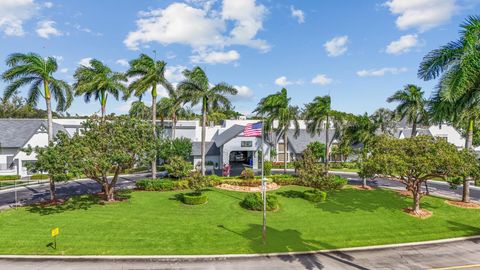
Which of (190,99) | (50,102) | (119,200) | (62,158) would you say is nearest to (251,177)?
(190,99)

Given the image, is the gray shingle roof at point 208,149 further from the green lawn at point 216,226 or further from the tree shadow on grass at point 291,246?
the tree shadow on grass at point 291,246

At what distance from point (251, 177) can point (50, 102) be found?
24459mm

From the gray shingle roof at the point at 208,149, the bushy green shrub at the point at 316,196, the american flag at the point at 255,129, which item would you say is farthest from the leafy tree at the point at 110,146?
the gray shingle roof at the point at 208,149

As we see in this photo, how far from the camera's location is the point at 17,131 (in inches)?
2105

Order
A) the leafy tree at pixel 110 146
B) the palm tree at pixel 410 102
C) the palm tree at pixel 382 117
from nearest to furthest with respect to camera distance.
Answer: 1. the leafy tree at pixel 110 146
2. the palm tree at pixel 410 102
3. the palm tree at pixel 382 117

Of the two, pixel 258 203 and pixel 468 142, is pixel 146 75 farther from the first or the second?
pixel 468 142

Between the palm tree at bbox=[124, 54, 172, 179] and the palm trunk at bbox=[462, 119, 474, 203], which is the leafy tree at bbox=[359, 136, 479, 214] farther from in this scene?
the palm tree at bbox=[124, 54, 172, 179]

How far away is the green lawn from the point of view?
1967 cm

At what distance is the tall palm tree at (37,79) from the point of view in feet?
96.8

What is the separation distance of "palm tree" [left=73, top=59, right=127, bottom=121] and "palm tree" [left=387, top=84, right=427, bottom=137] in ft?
126

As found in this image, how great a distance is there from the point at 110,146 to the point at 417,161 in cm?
2706

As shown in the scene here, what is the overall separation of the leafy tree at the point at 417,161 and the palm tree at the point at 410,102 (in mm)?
16832

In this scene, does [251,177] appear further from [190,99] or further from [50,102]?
[50,102]

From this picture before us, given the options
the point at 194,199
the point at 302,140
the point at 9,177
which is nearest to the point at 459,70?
the point at 194,199
